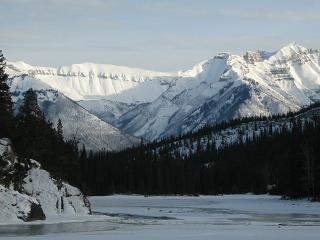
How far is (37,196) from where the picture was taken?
209 ft

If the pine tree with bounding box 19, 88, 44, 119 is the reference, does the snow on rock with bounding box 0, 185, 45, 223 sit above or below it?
below

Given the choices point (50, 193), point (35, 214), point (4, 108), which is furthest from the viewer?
point (4, 108)

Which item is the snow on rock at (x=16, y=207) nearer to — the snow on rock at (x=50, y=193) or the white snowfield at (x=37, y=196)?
the white snowfield at (x=37, y=196)

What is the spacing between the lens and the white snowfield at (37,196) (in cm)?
5519

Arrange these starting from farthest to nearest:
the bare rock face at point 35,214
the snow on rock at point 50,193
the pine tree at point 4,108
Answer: the pine tree at point 4,108 → the snow on rock at point 50,193 → the bare rock face at point 35,214

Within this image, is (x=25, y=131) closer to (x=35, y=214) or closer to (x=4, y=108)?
(x=4, y=108)

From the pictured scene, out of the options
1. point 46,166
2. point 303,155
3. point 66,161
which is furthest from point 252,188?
point 46,166

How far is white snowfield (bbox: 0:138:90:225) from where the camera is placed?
55188 millimetres

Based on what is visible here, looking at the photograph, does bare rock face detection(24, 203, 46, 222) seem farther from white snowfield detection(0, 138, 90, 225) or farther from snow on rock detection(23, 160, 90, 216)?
snow on rock detection(23, 160, 90, 216)

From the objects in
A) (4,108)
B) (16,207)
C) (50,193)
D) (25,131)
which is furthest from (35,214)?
(25,131)

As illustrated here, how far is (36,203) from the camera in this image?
57.3 m

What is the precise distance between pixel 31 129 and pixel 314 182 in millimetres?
49781

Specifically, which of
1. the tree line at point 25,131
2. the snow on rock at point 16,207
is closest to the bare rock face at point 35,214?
the snow on rock at point 16,207

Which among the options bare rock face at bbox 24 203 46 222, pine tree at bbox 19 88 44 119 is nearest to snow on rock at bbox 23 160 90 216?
bare rock face at bbox 24 203 46 222
